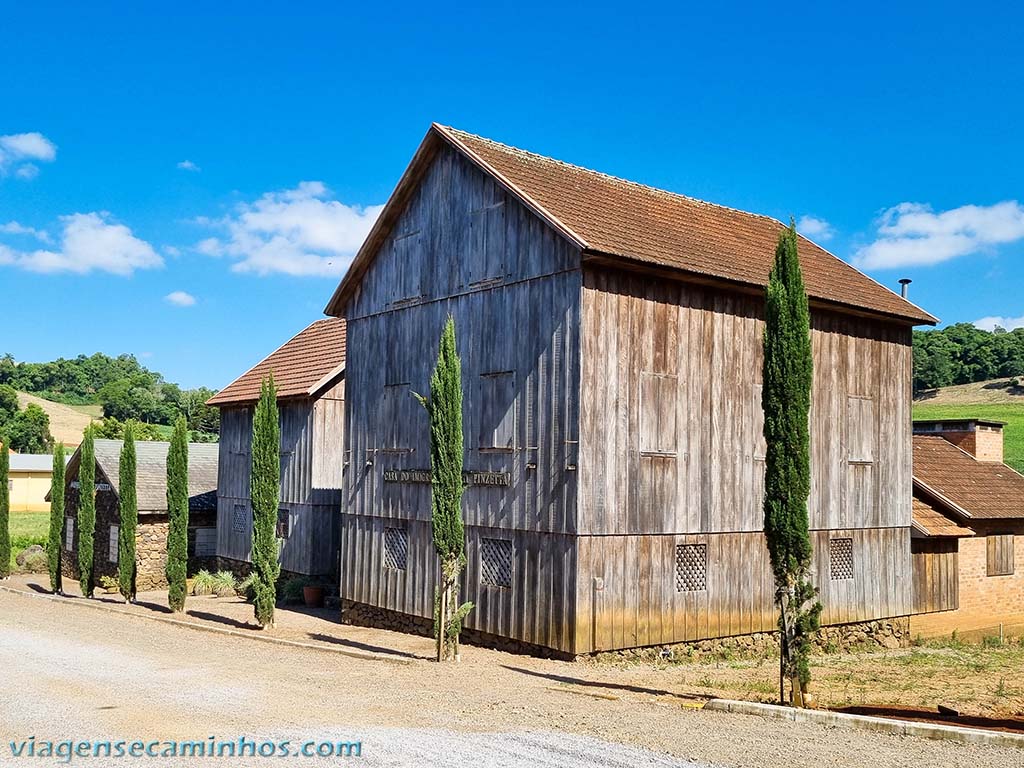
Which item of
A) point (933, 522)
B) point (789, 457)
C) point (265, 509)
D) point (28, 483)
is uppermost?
point (789, 457)

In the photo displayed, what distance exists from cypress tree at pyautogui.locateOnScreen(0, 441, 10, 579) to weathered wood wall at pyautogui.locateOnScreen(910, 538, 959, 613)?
28.3 metres

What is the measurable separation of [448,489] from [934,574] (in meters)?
13.2

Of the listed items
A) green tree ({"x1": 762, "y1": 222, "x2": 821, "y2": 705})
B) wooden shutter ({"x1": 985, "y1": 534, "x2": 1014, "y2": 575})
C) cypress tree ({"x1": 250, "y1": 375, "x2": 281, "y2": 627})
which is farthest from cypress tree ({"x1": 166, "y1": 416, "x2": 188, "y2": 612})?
wooden shutter ({"x1": 985, "y1": 534, "x2": 1014, "y2": 575})

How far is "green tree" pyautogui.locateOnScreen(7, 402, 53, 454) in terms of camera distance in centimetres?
8675

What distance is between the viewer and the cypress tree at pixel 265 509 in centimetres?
2177

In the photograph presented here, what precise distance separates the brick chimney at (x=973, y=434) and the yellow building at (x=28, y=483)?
5289 centimetres

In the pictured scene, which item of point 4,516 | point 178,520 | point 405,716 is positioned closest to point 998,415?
point 178,520

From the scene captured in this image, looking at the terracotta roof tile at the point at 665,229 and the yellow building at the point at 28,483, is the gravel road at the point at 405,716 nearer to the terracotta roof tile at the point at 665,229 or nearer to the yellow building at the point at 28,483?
the terracotta roof tile at the point at 665,229

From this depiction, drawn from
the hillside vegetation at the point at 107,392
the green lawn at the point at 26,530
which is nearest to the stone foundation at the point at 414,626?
the green lawn at the point at 26,530

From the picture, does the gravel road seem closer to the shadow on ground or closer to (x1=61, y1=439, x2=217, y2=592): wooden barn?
the shadow on ground

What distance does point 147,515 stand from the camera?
106 feet

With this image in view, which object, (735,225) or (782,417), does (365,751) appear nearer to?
(782,417)

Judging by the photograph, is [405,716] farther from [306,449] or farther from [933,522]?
[306,449]

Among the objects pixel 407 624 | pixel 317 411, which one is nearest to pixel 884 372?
pixel 407 624
